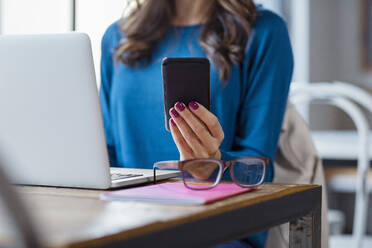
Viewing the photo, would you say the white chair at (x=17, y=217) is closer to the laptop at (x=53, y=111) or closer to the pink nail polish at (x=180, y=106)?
the laptop at (x=53, y=111)

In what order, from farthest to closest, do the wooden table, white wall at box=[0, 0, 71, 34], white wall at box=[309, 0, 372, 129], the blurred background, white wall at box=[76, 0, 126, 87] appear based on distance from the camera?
1. white wall at box=[309, 0, 372, 129]
2. the blurred background
3. white wall at box=[76, 0, 126, 87]
4. white wall at box=[0, 0, 71, 34]
5. the wooden table

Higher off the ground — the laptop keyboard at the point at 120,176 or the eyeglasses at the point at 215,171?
the eyeglasses at the point at 215,171

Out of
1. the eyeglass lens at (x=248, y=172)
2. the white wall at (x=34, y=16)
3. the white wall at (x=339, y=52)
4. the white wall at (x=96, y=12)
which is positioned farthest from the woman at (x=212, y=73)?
the white wall at (x=339, y=52)

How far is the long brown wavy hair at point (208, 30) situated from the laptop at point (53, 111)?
0.54 meters

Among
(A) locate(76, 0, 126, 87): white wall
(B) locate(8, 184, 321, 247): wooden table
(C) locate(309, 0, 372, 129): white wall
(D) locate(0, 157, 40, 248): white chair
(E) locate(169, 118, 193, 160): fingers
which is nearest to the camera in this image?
(D) locate(0, 157, 40, 248): white chair

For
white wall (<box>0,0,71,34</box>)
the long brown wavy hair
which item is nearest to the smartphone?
the long brown wavy hair

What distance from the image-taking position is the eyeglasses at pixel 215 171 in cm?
67

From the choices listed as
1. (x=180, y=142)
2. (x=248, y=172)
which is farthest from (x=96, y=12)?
(x=248, y=172)

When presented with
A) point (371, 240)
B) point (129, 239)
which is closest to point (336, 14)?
point (371, 240)

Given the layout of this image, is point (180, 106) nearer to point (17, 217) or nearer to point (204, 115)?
point (204, 115)

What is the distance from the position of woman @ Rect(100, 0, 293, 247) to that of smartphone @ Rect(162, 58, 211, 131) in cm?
26

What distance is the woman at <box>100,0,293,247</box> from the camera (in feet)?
3.78

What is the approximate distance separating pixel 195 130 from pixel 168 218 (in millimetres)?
290

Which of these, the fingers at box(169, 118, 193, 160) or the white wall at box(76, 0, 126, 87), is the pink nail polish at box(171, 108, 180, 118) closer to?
the fingers at box(169, 118, 193, 160)
